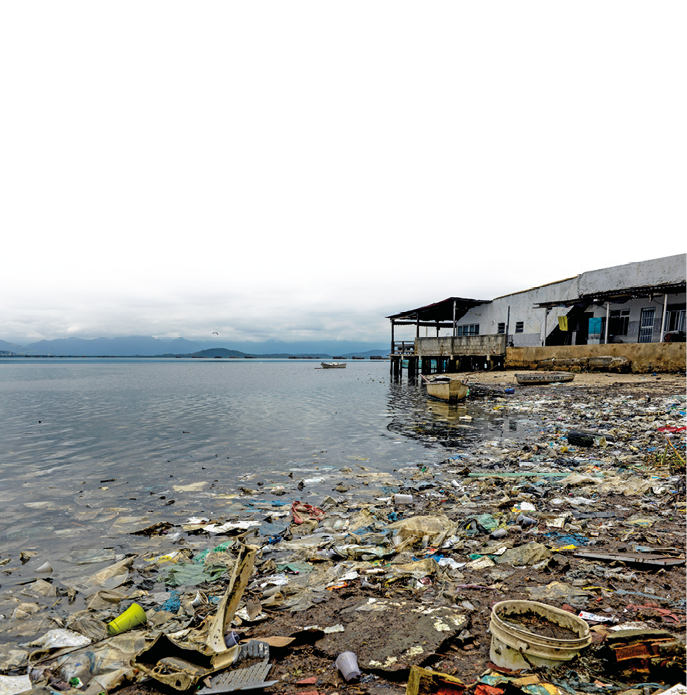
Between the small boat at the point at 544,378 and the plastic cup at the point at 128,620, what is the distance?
24.6 m

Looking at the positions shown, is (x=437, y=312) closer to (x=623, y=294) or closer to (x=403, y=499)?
(x=623, y=294)

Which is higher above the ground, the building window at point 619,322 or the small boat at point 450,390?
the building window at point 619,322

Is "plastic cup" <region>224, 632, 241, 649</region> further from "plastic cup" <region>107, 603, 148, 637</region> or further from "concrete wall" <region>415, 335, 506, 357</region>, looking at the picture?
"concrete wall" <region>415, 335, 506, 357</region>

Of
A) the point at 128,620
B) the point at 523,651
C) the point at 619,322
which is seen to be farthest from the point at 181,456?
the point at 619,322

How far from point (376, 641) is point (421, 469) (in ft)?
23.9

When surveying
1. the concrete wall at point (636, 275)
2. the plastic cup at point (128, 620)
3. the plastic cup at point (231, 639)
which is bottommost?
the plastic cup at point (128, 620)

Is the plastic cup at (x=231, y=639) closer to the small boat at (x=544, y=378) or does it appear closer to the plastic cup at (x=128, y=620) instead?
the plastic cup at (x=128, y=620)

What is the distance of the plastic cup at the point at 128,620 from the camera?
4164 millimetres

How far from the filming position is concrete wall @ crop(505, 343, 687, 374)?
2261cm

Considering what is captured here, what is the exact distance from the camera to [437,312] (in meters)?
40.4

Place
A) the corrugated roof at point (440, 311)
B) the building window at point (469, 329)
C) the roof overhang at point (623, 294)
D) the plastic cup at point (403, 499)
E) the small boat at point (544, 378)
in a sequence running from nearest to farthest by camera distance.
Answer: the plastic cup at point (403, 499), the roof overhang at point (623, 294), the small boat at point (544, 378), the corrugated roof at point (440, 311), the building window at point (469, 329)

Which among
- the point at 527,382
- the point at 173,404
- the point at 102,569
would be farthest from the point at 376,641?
the point at 173,404

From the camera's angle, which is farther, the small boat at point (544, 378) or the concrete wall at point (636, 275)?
the concrete wall at point (636, 275)

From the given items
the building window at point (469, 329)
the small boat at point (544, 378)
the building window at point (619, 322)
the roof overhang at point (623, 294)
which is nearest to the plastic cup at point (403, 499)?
the small boat at point (544, 378)
